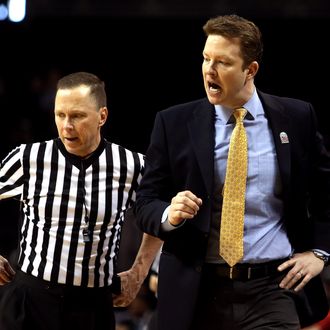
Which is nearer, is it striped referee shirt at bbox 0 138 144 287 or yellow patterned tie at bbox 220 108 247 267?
yellow patterned tie at bbox 220 108 247 267

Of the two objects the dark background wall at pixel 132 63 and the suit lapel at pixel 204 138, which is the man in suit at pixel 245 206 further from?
the dark background wall at pixel 132 63

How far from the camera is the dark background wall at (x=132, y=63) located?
26.2 ft

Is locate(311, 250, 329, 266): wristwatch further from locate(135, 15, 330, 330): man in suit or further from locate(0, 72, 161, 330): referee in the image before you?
locate(0, 72, 161, 330): referee

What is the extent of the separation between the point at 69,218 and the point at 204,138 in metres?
0.64

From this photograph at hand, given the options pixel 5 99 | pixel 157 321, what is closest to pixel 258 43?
pixel 157 321

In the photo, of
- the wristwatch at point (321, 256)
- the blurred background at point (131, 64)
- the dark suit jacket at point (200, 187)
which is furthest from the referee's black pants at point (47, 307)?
the blurred background at point (131, 64)

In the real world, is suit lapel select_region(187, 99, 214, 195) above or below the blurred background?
below

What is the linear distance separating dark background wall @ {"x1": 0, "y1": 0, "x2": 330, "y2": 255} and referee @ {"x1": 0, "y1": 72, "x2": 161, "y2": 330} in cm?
389

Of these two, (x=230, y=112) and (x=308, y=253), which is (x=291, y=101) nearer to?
(x=230, y=112)

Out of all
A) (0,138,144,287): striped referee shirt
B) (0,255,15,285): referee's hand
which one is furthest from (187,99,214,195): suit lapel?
(0,255,15,285): referee's hand

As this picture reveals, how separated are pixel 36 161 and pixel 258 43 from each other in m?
0.97

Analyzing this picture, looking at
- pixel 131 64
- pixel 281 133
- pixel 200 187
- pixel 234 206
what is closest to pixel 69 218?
pixel 200 187

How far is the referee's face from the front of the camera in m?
3.84

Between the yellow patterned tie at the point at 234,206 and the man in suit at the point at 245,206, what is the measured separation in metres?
0.04
